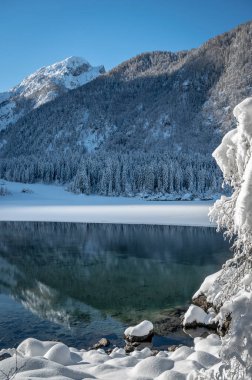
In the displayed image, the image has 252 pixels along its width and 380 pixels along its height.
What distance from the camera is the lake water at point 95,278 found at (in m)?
15.6

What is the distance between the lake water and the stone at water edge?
1.38 ft

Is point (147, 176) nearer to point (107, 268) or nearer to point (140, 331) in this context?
point (107, 268)

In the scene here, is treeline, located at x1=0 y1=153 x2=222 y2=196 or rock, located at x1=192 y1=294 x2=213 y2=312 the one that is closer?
rock, located at x1=192 y1=294 x2=213 y2=312

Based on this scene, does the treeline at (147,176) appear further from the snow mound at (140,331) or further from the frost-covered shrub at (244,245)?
the frost-covered shrub at (244,245)

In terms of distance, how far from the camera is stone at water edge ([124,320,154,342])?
13625 millimetres

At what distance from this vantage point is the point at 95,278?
2355 cm

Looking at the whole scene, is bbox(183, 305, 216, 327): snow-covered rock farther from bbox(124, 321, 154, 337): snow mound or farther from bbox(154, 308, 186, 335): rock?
bbox(124, 321, 154, 337): snow mound

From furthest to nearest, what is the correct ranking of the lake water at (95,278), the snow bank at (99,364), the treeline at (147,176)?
the treeline at (147,176) < the lake water at (95,278) < the snow bank at (99,364)

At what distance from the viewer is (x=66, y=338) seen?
14086 millimetres

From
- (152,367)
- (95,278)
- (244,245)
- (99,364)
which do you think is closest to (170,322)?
(99,364)

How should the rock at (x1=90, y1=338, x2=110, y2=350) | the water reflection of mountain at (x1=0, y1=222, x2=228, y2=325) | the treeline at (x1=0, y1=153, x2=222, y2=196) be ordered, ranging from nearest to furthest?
the rock at (x1=90, y1=338, x2=110, y2=350) < the water reflection of mountain at (x1=0, y1=222, x2=228, y2=325) < the treeline at (x1=0, y1=153, x2=222, y2=196)

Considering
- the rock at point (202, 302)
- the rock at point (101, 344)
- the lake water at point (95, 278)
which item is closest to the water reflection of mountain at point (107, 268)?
the lake water at point (95, 278)

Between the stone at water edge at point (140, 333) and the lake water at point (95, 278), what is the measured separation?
420mm

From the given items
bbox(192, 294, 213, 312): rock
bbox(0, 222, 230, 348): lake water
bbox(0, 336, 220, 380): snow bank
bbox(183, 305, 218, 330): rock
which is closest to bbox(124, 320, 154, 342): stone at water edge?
bbox(0, 222, 230, 348): lake water
